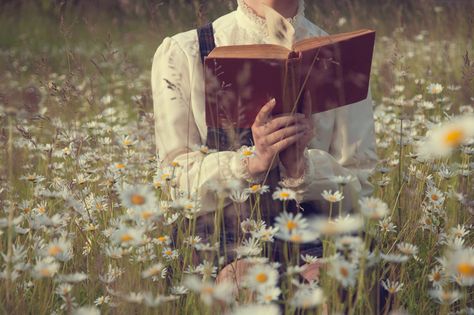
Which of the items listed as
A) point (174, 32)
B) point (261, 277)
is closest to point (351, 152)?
point (261, 277)

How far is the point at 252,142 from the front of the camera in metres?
1.76

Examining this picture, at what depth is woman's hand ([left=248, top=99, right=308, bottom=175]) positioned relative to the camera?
4.65 feet

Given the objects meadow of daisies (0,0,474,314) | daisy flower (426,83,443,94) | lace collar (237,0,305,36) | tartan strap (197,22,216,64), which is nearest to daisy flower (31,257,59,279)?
meadow of daisies (0,0,474,314)

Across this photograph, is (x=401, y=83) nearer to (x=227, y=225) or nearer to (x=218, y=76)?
(x=227, y=225)

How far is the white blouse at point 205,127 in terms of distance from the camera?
167 centimetres

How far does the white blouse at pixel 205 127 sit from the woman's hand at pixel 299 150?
0.15 ft

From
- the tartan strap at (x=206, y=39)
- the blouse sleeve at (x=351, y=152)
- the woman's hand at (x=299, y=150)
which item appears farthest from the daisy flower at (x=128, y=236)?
the tartan strap at (x=206, y=39)

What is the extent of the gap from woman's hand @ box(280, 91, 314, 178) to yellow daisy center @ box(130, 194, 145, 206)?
1.44 feet

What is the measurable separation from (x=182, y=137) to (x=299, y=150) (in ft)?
1.14

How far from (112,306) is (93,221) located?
15.7 inches

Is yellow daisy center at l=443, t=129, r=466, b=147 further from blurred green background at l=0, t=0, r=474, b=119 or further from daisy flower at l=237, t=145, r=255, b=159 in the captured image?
blurred green background at l=0, t=0, r=474, b=119

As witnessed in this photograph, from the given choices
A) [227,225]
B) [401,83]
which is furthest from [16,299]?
[401,83]

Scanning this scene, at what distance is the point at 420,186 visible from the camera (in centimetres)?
186

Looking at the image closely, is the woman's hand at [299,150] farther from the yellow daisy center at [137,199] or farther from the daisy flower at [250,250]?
the yellow daisy center at [137,199]
